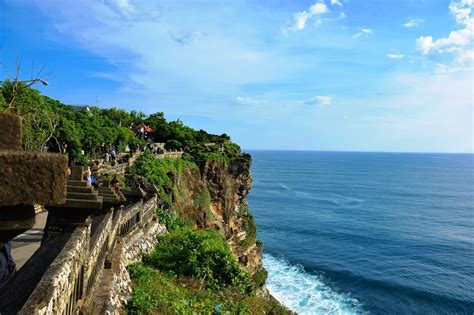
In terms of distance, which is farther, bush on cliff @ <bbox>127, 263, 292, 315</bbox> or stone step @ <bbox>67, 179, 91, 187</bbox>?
bush on cliff @ <bbox>127, 263, 292, 315</bbox>

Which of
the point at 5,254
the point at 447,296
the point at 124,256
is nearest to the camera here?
the point at 5,254

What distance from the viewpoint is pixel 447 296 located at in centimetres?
3806

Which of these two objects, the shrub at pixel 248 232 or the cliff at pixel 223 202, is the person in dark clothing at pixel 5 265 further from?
the shrub at pixel 248 232

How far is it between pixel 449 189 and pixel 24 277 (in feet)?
403

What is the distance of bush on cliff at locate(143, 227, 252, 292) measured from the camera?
42.4ft

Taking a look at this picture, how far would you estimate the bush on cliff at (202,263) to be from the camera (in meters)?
12.9

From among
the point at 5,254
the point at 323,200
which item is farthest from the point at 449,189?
the point at 5,254

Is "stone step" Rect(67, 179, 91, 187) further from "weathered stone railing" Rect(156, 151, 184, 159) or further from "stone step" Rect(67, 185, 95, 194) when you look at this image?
"weathered stone railing" Rect(156, 151, 184, 159)

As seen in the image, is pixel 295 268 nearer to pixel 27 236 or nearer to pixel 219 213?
pixel 219 213

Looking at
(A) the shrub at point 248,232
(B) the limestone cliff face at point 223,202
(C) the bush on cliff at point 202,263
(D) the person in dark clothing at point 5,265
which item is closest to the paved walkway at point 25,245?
(D) the person in dark clothing at point 5,265

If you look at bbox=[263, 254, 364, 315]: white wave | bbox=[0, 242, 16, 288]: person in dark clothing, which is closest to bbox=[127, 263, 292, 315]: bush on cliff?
bbox=[0, 242, 16, 288]: person in dark clothing

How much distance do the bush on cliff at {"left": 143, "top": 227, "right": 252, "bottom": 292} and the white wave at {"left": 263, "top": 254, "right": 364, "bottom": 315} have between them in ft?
83.6

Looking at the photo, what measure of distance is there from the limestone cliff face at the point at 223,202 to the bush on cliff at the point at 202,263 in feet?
55.2

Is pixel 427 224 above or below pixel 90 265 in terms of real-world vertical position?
below
